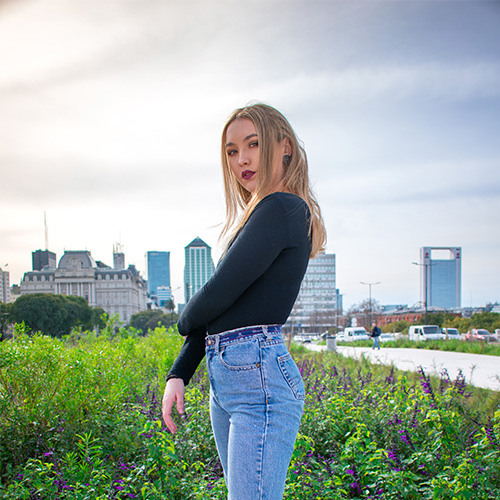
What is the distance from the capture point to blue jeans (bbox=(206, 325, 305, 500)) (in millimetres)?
1207

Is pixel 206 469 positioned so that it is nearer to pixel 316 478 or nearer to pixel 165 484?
pixel 165 484

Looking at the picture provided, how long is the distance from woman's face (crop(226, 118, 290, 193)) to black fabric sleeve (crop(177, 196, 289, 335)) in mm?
174

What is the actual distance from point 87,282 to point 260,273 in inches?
4574

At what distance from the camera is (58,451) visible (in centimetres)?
331

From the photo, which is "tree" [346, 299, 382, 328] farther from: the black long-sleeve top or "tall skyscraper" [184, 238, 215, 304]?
"tall skyscraper" [184, 238, 215, 304]

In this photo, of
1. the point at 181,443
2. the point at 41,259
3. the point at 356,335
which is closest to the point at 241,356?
the point at 181,443

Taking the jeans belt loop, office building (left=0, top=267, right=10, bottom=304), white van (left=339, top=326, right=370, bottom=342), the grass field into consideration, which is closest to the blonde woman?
the jeans belt loop

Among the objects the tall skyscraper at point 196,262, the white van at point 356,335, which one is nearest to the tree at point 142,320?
the white van at point 356,335

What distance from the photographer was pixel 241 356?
1296mm

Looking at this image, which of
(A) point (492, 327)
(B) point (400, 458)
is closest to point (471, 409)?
(B) point (400, 458)

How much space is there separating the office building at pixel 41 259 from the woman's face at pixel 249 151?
415 feet

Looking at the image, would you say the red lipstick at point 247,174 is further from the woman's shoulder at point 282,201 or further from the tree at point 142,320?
the tree at point 142,320

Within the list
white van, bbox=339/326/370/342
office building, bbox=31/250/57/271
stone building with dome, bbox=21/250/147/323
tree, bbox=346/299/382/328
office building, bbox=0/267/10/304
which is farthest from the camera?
office building, bbox=31/250/57/271

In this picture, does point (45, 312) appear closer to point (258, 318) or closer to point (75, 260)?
point (258, 318)
